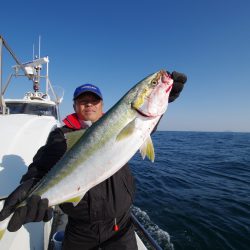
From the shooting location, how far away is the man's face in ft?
12.9

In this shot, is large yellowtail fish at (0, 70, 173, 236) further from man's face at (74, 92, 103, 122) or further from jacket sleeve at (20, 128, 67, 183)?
man's face at (74, 92, 103, 122)

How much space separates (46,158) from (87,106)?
3.35 ft

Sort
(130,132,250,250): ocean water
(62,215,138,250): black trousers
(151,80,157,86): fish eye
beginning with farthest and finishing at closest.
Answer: (130,132,250,250): ocean water, (62,215,138,250): black trousers, (151,80,157,86): fish eye

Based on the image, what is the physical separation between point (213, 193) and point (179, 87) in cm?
1053

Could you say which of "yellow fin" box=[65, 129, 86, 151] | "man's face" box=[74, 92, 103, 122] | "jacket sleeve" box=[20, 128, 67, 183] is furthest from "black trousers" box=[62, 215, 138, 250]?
"man's face" box=[74, 92, 103, 122]

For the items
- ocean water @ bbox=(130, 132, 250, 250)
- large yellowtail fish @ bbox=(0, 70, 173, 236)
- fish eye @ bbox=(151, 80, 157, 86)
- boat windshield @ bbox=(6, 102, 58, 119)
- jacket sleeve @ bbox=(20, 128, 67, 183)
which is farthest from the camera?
boat windshield @ bbox=(6, 102, 58, 119)

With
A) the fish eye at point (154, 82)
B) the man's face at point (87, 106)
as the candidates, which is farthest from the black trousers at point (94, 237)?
the fish eye at point (154, 82)

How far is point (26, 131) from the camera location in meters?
4.94

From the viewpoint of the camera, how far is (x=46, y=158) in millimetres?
3525

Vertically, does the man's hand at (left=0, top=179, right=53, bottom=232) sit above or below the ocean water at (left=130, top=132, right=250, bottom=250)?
above

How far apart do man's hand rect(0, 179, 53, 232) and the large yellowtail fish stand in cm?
7

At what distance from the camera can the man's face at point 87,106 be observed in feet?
12.9

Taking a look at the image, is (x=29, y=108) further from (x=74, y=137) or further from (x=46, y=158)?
(x=74, y=137)

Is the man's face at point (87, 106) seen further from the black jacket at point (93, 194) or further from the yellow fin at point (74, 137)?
the yellow fin at point (74, 137)
